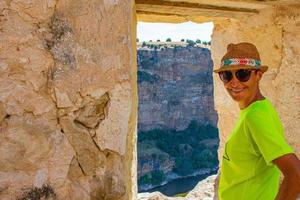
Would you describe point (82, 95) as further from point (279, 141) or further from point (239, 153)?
point (279, 141)

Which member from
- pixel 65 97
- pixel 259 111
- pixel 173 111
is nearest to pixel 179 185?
pixel 173 111

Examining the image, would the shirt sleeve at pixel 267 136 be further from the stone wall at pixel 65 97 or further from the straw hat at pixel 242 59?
the stone wall at pixel 65 97

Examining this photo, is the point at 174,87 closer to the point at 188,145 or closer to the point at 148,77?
the point at 148,77

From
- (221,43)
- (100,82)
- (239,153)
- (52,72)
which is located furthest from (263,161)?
(221,43)

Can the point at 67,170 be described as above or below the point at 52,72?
below

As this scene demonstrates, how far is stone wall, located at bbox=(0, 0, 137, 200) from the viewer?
1369 mm

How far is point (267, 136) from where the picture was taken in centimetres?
120

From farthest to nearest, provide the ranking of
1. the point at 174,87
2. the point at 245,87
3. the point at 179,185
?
the point at 179,185, the point at 174,87, the point at 245,87

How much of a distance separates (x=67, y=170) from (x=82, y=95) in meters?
0.25

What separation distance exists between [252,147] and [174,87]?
31777 millimetres

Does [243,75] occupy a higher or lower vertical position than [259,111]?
higher

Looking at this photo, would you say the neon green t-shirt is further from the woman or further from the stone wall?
the stone wall

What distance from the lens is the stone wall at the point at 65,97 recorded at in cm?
137

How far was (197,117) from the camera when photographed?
34781mm
